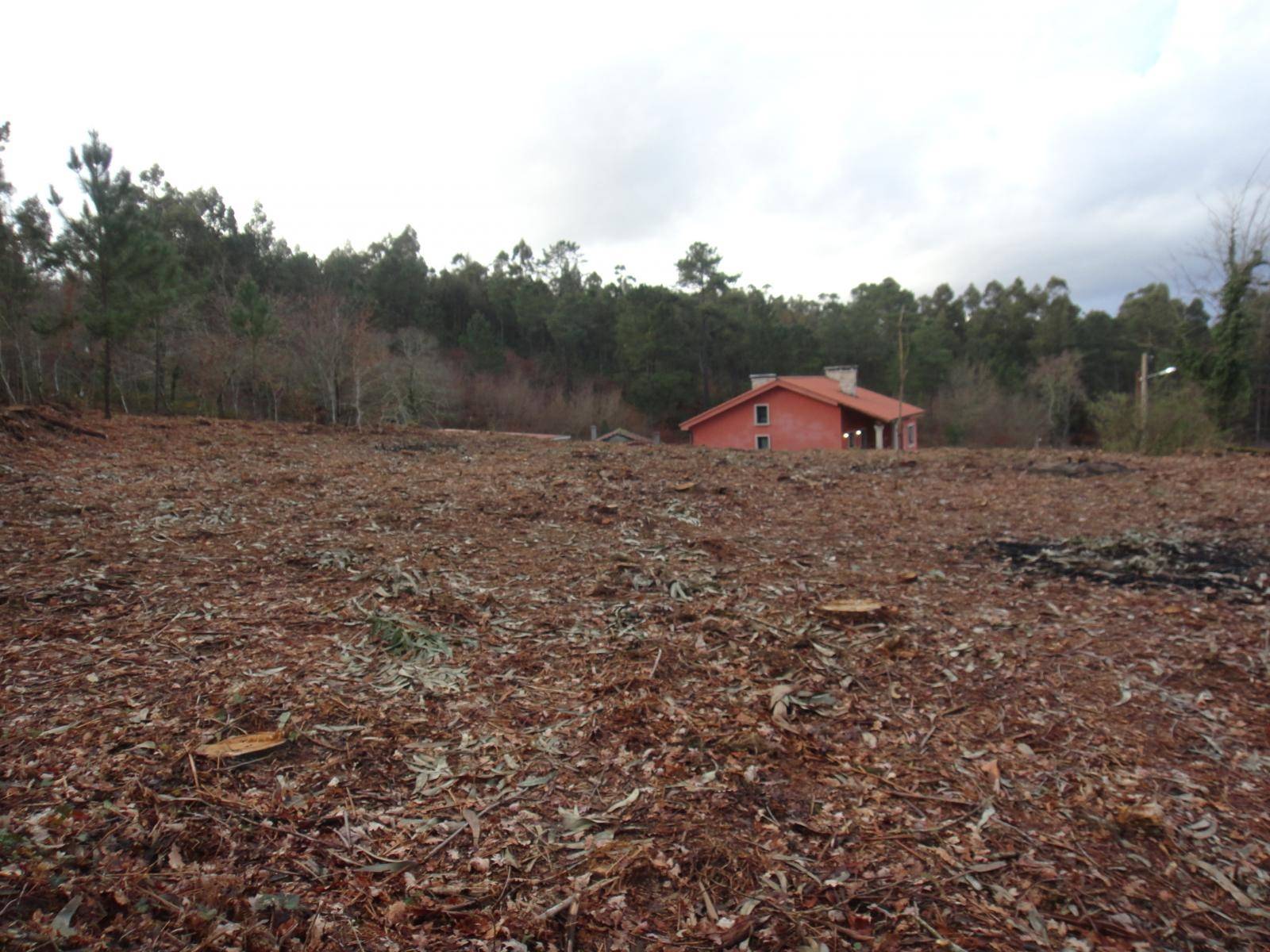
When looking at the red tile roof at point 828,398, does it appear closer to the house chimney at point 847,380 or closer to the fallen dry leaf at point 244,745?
the house chimney at point 847,380

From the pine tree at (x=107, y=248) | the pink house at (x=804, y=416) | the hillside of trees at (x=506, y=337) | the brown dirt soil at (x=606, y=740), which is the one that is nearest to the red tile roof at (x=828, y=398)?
A: the pink house at (x=804, y=416)

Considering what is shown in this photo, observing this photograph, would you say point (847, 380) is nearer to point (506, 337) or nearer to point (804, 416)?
point (804, 416)

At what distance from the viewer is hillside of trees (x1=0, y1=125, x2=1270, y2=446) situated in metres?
13.2

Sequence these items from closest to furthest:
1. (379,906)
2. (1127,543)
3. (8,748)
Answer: (379,906)
(8,748)
(1127,543)

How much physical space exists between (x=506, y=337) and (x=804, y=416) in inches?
852

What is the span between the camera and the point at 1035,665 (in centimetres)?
338

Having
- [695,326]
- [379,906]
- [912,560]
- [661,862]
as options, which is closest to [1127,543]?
[912,560]

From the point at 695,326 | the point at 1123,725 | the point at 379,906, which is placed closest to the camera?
the point at 379,906

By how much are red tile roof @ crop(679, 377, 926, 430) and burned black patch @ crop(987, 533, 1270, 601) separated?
21.2m

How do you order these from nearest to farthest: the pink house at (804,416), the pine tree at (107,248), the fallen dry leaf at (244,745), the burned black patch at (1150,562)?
the fallen dry leaf at (244,745)
the burned black patch at (1150,562)
the pine tree at (107,248)
the pink house at (804,416)

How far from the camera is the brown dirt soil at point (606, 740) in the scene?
6.19 ft

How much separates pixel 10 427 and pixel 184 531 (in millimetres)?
5088

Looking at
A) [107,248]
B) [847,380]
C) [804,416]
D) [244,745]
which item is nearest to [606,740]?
[244,745]

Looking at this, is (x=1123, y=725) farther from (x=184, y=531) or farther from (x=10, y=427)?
(x=10, y=427)
